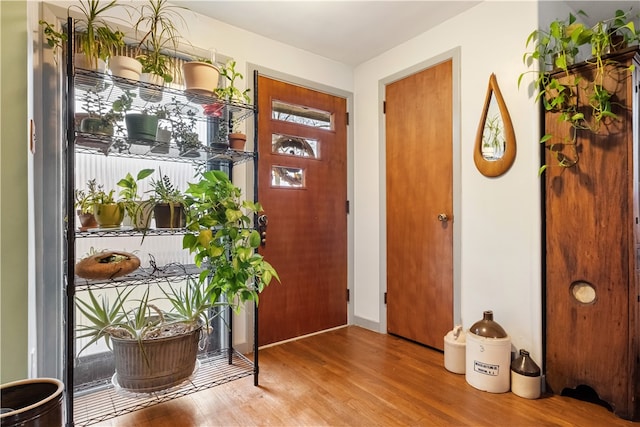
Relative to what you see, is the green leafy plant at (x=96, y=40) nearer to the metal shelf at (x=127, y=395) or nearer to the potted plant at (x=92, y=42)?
the potted plant at (x=92, y=42)

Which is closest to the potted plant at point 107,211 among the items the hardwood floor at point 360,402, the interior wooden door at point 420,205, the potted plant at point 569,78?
the hardwood floor at point 360,402

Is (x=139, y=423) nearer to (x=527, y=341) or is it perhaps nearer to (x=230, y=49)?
(x=527, y=341)

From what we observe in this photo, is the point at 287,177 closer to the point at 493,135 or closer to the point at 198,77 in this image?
the point at 198,77

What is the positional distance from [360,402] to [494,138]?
5.80 ft

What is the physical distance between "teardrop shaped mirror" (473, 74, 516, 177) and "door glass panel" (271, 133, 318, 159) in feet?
4.19

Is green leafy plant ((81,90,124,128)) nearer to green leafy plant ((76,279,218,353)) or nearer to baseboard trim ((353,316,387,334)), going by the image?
green leafy plant ((76,279,218,353))

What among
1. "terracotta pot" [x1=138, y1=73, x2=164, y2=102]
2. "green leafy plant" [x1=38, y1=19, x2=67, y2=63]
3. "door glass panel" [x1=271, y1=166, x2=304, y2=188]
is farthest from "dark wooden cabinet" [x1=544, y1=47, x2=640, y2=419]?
"green leafy plant" [x1=38, y1=19, x2=67, y2=63]

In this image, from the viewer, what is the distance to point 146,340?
1.68 m

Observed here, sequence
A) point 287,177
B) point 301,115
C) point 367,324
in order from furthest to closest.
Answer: point 367,324 → point 301,115 → point 287,177

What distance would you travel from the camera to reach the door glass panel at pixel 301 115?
2754 millimetres

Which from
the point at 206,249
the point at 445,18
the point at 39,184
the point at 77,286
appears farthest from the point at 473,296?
the point at 39,184

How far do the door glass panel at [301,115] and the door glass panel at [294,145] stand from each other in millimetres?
134

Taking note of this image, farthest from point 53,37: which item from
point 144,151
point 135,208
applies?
point 135,208

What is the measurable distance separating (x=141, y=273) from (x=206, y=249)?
0.43 m
